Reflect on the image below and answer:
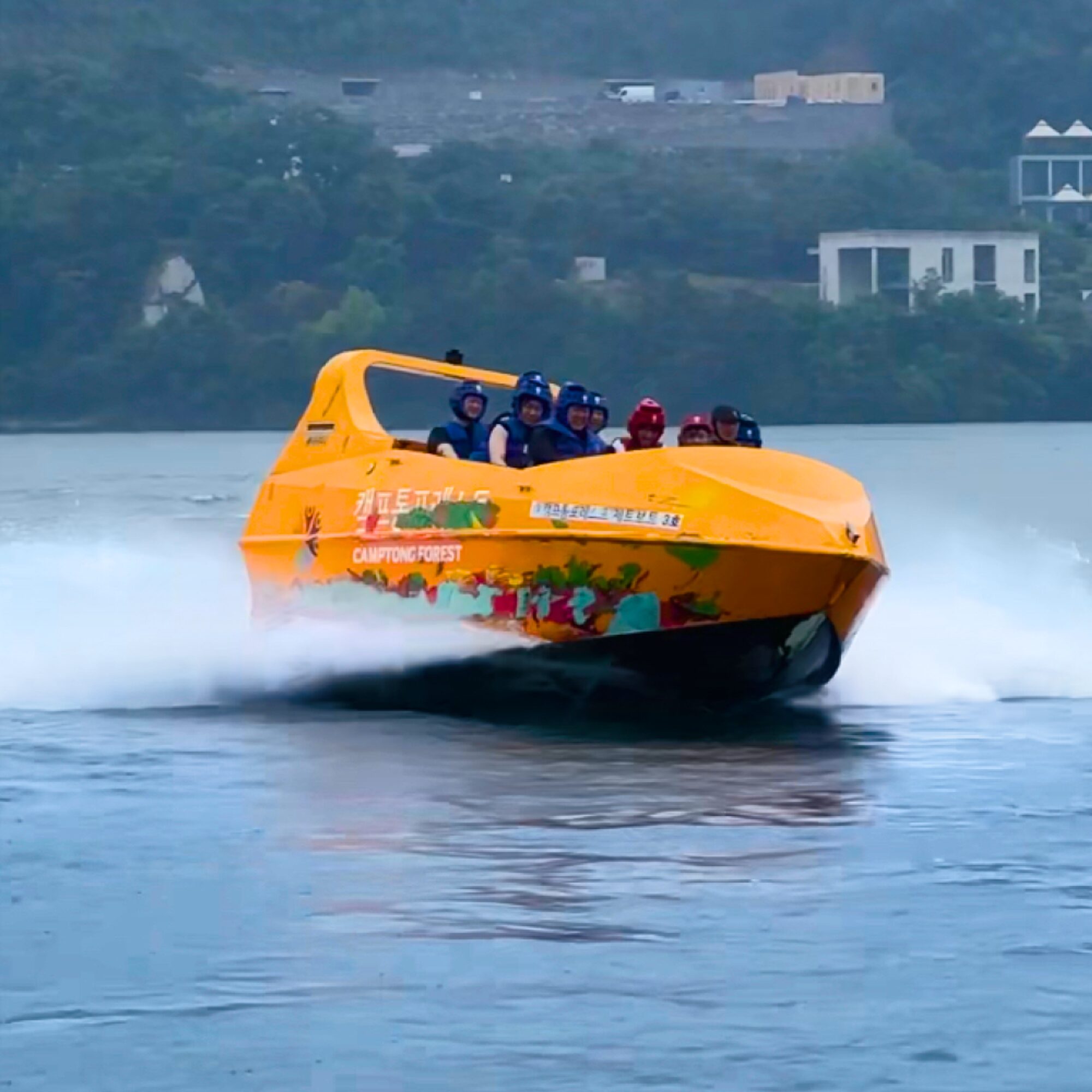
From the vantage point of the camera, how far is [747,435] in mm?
20031

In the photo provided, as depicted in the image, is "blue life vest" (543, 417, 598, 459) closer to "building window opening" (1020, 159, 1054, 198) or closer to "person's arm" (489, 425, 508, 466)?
"person's arm" (489, 425, 508, 466)

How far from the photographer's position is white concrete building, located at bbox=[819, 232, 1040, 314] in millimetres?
123750

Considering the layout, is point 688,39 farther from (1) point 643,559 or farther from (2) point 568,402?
(1) point 643,559

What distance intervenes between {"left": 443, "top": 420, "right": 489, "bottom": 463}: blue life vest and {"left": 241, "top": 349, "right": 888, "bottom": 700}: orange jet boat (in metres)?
0.57

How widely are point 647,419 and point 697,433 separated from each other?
394 millimetres

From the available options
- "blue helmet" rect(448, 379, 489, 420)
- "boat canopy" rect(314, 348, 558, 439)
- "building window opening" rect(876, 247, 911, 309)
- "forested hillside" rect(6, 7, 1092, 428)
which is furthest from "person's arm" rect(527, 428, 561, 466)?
"building window opening" rect(876, 247, 911, 309)

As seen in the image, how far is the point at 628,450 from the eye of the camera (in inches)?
755

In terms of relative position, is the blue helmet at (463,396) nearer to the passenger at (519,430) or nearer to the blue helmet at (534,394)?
the blue helmet at (534,394)

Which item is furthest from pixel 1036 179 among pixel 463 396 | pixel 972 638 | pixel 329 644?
pixel 329 644

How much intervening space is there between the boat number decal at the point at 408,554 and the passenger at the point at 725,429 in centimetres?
152

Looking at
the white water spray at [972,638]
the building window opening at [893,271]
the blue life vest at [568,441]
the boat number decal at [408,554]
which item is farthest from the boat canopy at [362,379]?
the building window opening at [893,271]

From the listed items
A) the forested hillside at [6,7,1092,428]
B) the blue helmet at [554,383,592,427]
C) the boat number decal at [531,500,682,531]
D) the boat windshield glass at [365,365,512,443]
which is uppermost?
the forested hillside at [6,7,1092,428]

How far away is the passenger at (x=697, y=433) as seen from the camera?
1945cm

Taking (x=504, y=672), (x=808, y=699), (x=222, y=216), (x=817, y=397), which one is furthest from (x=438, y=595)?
(x=222, y=216)
